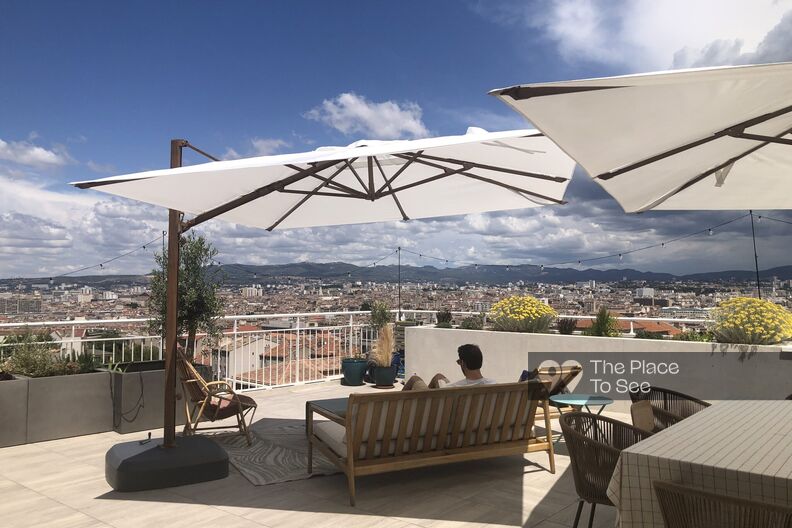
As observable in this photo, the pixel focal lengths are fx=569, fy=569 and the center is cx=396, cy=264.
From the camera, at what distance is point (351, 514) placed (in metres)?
3.66

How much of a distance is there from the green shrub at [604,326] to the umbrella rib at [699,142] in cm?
422

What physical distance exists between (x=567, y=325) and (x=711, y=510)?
5.76m

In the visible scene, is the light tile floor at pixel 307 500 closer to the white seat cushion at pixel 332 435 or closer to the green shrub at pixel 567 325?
the white seat cushion at pixel 332 435

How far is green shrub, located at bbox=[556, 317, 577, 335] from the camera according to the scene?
7.41 metres

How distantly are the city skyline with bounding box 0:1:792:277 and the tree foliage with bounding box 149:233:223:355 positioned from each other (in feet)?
0.95

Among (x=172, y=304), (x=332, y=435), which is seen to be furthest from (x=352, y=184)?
(x=332, y=435)

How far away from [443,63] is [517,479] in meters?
10.9

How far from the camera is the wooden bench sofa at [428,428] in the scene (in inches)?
152

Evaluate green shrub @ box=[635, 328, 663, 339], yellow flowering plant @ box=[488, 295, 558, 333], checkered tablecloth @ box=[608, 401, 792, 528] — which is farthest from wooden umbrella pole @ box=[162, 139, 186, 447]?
green shrub @ box=[635, 328, 663, 339]

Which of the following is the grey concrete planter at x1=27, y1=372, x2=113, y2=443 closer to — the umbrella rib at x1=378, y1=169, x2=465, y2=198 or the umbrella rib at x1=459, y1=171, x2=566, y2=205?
the umbrella rib at x1=378, y1=169, x2=465, y2=198

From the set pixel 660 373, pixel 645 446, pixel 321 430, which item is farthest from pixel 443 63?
pixel 645 446

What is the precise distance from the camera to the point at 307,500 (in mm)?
3932

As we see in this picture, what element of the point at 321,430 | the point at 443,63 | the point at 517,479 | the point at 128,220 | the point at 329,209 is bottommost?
the point at 517,479

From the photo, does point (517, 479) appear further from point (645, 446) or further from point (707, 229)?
point (707, 229)
